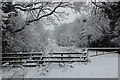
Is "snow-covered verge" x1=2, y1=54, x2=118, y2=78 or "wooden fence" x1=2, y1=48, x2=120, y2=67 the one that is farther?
"wooden fence" x1=2, y1=48, x2=120, y2=67

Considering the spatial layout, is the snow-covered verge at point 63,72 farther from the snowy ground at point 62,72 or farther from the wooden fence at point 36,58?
the wooden fence at point 36,58

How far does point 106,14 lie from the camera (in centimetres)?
1110

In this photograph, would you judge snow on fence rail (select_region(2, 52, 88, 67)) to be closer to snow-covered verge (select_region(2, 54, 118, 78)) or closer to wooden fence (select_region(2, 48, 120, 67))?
wooden fence (select_region(2, 48, 120, 67))

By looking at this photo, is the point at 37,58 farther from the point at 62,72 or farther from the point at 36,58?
the point at 62,72

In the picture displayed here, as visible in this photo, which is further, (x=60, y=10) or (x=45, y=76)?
(x=60, y=10)

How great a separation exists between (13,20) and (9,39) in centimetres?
157

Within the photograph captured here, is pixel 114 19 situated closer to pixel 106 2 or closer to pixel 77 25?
pixel 106 2

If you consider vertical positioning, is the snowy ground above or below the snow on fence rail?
below

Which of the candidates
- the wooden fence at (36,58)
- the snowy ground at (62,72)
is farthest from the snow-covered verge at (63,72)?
the wooden fence at (36,58)

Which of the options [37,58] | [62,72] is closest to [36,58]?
[37,58]

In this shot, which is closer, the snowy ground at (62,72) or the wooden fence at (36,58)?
the snowy ground at (62,72)

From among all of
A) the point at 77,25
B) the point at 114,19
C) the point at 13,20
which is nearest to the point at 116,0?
the point at 114,19

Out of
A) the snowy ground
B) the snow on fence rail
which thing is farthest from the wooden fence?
the snowy ground

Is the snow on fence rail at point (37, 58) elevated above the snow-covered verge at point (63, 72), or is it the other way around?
the snow on fence rail at point (37, 58)
